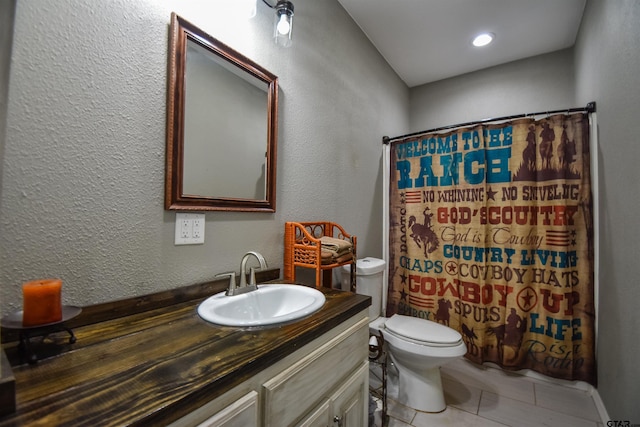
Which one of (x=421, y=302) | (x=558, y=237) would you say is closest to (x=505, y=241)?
(x=558, y=237)

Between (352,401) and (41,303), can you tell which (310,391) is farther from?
(41,303)

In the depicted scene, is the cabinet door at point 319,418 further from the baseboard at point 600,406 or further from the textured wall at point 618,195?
the baseboard at point 600,406

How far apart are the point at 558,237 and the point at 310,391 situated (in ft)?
6.14

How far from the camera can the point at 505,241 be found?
189 cm

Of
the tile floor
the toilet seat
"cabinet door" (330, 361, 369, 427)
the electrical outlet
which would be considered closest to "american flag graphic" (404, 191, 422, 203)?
the toilet seat

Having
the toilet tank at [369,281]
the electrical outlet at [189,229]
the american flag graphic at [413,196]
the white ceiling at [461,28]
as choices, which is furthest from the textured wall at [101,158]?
the american flag graphic at [413,196]

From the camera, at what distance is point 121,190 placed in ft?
2.82

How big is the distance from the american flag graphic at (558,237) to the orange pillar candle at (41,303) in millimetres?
2411

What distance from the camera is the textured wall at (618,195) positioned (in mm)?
1136

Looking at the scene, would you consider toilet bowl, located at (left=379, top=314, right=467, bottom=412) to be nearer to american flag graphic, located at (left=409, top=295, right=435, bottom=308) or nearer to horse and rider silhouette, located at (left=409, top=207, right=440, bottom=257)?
american flag graphic, located at (left=409, top=295, right=435, bottom=308)

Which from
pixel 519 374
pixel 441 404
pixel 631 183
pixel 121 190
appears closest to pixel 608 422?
pixel 519 374

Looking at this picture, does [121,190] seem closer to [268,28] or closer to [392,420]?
[268,28]

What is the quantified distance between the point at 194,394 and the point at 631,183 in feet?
5.90

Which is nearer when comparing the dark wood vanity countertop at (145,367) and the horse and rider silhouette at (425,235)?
the dark wood vanity countertop at (145,367)
